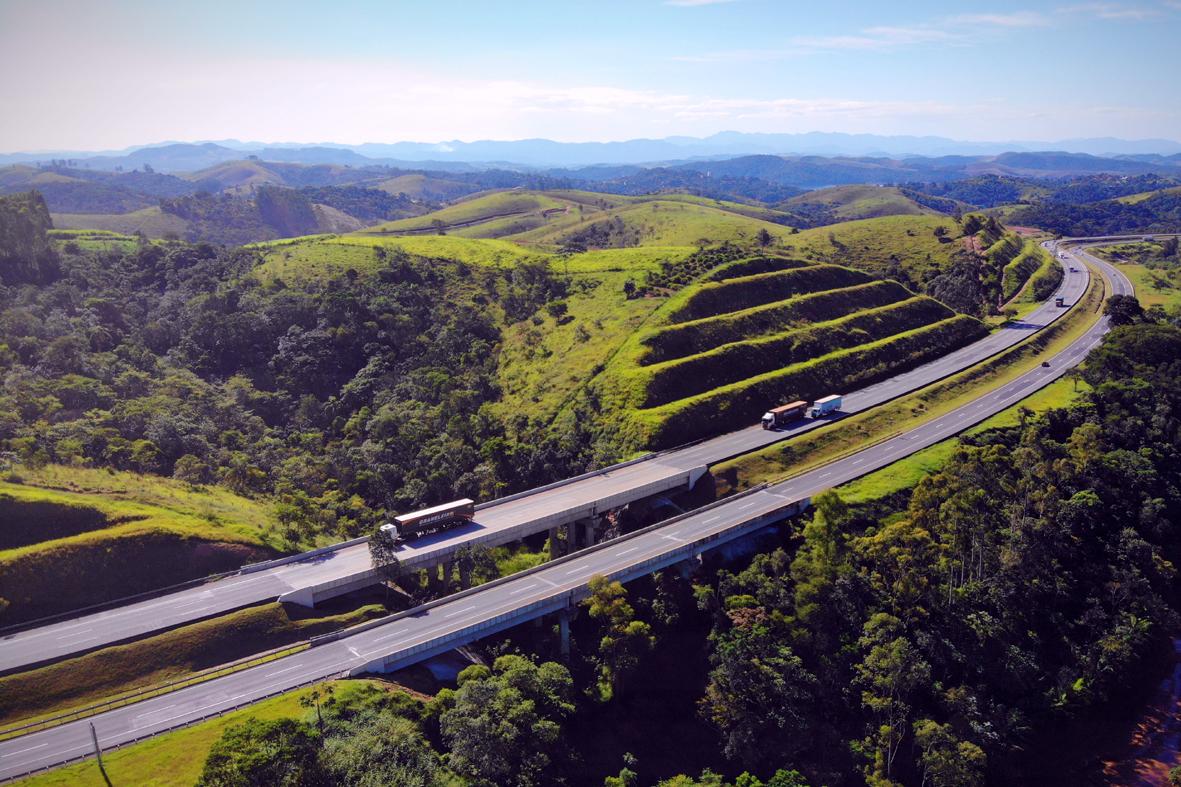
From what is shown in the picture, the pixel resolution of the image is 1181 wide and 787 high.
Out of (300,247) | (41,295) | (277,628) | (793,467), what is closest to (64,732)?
(277,628)

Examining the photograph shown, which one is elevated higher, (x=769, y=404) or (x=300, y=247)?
(x=300, y=247)

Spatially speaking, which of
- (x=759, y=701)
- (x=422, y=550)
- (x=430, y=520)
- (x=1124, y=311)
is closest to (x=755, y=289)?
(x=1124, y=311)

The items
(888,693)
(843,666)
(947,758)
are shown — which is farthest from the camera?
(843,666)

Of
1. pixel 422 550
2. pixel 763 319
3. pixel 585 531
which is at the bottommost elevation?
pixel 585 531

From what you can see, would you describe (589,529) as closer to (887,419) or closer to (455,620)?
(455,620)

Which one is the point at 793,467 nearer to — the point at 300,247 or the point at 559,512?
the point at 559,512

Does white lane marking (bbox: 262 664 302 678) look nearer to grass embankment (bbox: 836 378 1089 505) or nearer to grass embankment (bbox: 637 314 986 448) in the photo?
grass embankment (bbox: 637 314 986 448)
